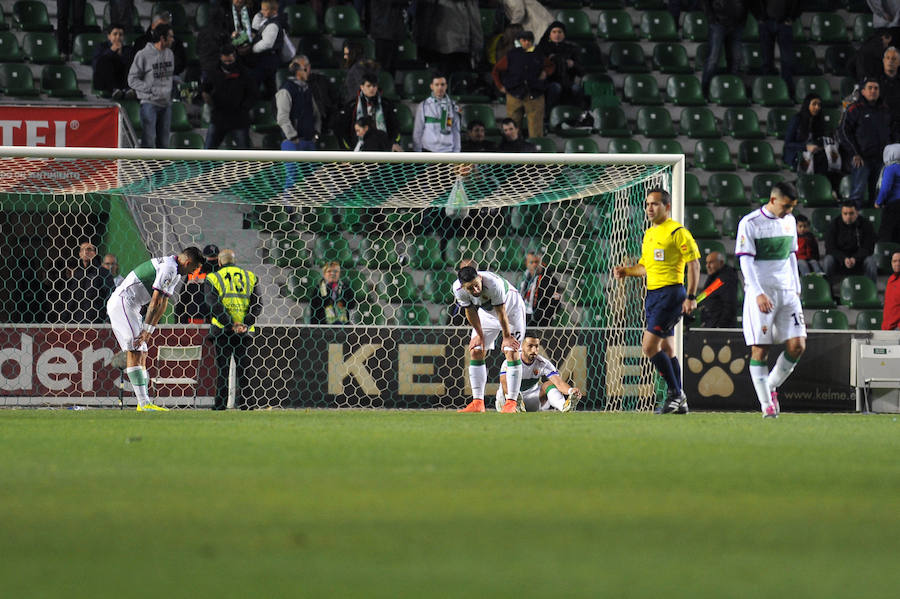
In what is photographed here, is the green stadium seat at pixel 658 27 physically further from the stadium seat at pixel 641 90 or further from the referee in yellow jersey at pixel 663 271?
the referee in yellow jersey at pixel 663 271

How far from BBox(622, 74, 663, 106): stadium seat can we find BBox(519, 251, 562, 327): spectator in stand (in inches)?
201

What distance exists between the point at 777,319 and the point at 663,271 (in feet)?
3.69

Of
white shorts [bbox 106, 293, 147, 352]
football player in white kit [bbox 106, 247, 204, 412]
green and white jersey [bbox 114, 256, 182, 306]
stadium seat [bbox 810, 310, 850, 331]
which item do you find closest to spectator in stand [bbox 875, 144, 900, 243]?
stadium seat [bbox 810, 310, 850, 331]

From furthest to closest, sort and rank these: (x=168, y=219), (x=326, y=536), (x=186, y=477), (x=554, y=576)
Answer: (x=168, y=219)
(x=186, y=477)
(x=326, y=536)
(x=554, y=576)

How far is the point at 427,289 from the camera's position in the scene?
1540 centimetres

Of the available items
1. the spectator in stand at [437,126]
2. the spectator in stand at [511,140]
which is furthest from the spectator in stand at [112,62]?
the spectator in stand at [511,140]

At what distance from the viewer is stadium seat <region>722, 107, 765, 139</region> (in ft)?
62.3

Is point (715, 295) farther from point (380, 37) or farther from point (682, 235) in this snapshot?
point (380, 37)

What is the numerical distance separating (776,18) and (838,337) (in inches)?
258

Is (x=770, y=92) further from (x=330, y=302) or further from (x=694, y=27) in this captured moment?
(x=330, y=302)

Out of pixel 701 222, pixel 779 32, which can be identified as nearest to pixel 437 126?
pixel 701 222

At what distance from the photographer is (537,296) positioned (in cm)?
1484

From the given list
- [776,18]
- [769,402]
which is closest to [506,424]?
[769,402]

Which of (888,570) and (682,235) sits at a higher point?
(682,235)
